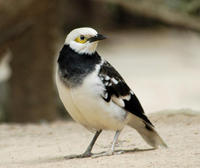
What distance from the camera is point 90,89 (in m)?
5.30

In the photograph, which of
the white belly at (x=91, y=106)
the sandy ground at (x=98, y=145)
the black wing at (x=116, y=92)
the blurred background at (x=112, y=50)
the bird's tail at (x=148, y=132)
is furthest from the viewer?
the blurred background at (x=112, y=50)

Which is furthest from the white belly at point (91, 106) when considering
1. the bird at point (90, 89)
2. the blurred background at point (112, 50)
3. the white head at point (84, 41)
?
the blurred background at point (112, 50)

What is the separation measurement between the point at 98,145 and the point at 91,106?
1264mm

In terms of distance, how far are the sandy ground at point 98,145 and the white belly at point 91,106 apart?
34 centimetres

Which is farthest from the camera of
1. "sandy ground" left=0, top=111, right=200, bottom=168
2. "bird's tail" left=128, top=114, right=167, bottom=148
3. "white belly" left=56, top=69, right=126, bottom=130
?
"bird's tail" left=128, top=114, right=167, bottom=148

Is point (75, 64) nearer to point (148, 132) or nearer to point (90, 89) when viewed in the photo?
point (90, 89)

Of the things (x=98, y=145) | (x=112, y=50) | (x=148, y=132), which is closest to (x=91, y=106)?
(x=148, y=132)

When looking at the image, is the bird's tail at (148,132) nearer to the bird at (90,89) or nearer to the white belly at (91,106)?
the bird at (90,89)

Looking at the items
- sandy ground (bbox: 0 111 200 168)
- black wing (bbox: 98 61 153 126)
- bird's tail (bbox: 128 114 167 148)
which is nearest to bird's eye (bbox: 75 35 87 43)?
black wing (bbox: 98 61 153 126)

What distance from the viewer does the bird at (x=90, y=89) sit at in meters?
5.31

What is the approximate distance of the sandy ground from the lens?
5160 mm

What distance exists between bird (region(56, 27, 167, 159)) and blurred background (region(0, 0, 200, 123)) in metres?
3.48

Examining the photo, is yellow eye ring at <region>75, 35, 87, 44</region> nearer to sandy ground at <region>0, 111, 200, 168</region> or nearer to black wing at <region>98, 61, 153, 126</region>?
black wing at <region>98, 61, 153, 126</region>

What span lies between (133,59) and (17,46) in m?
11.3
